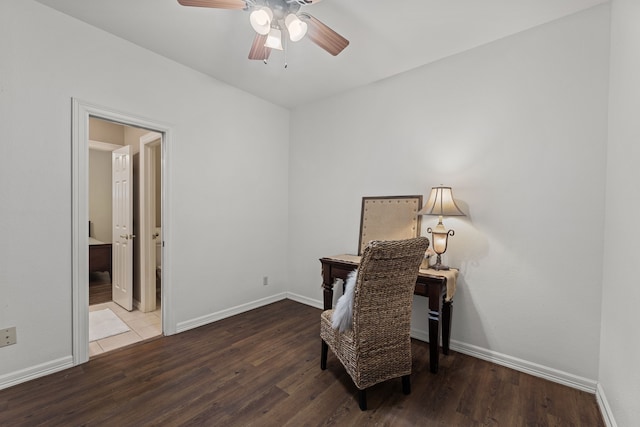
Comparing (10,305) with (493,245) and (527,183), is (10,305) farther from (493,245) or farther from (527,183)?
(527,183)

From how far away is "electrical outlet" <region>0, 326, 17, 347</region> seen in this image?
1.88 meters

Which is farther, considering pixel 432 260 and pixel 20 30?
pixel 432 260

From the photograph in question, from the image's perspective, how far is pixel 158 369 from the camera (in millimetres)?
2182

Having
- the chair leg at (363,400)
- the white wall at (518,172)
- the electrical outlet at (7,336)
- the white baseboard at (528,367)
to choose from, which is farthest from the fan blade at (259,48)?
the white baseboard at (528,367)

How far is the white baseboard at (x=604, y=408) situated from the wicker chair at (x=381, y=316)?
109 centimetres

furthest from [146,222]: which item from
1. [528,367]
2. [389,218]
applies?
[528,367]

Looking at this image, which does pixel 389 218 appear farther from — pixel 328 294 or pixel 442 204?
pixel 328 294

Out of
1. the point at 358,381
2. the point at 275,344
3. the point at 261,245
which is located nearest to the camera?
the point at 358,381

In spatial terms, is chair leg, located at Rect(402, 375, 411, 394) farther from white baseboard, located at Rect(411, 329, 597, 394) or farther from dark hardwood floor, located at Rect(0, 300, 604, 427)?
white baseboard, located at Rect(411, 329, 597, 394)

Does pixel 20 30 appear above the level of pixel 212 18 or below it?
below

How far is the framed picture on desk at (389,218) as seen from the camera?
9.05 ft

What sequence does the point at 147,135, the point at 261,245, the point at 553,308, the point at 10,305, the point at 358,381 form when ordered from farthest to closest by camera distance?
the point at 261,245
the point at 147,135
the point at 553,308
the point at 10,305
the point at 358,381

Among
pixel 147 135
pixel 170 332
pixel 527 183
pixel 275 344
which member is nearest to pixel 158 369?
pixel 170 332

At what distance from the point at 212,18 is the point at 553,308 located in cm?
333
